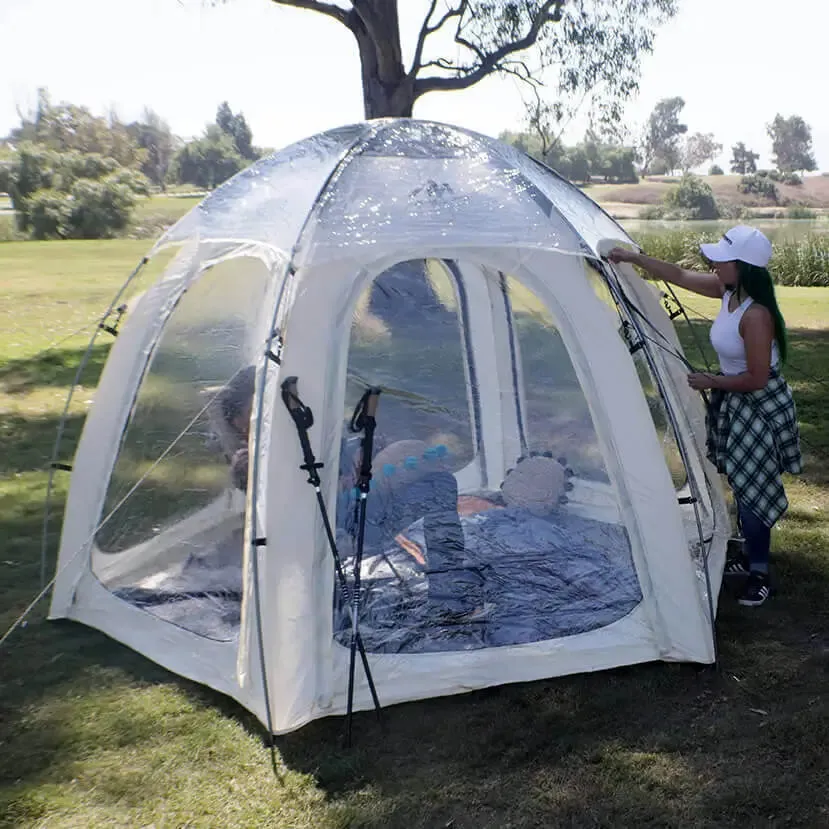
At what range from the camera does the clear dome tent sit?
3172mm

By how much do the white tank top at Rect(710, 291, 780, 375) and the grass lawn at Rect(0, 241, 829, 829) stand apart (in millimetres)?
1017

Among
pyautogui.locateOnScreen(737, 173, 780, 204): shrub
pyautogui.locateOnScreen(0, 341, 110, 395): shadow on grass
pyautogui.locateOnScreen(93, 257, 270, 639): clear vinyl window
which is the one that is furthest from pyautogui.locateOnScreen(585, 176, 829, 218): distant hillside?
pyautogui.locateOnScreen(93, 257, 270, 639): clear vinyl window

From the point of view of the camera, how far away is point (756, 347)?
11.6ft

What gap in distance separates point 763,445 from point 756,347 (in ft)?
1.38

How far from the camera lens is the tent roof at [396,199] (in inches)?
129

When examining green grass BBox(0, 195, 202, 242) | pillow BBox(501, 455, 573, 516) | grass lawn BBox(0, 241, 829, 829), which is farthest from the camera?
green grass BBox(0, 195, 202, 242)

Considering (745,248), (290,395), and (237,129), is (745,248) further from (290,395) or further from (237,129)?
(237,129)

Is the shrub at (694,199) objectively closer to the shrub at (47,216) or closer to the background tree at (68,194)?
the background tree at (68,194)

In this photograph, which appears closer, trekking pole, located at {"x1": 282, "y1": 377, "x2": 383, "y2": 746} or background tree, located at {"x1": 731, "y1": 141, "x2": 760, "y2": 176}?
trekking pole, located at {"x1": 282, "y1": 377, "x2": 383, "y2": 746}

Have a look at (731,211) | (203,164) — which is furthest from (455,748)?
(203,164)

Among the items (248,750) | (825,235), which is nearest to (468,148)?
(248,750)

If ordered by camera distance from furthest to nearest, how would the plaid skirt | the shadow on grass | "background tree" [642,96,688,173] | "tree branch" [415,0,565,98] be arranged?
"background tree" [642,96,688,173], "tree branch" [415,0,565,98], the shadow on grass, the plaid skirt

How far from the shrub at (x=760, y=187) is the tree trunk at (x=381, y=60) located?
47.9 metres

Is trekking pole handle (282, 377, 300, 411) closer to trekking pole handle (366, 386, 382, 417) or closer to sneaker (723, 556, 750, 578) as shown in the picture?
trekking pole handle (366, 386, 382, 417)
